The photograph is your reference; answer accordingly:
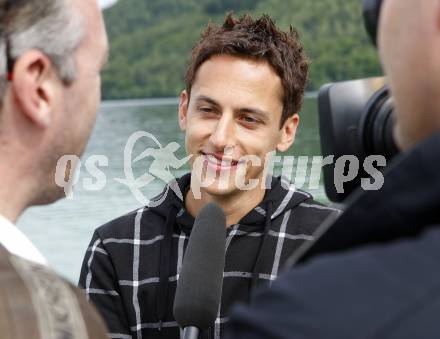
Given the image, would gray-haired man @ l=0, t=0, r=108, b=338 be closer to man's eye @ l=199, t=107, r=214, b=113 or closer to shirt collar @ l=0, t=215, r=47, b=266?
shirt collar @ l=0, t=215, r=47, b=266

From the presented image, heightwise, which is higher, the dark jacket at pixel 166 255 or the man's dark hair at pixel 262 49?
the man's dark hair at pixel 262 49

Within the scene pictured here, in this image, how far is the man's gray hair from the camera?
144cm

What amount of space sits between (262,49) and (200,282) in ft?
3.88

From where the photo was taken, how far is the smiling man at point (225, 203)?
293cm

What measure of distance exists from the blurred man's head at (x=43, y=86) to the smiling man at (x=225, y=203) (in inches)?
54.4

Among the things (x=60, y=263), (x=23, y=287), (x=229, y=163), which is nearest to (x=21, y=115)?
(x=23, y=287)

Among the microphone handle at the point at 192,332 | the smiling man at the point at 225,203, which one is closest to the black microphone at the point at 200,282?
the microphone handle at the point at 192,332

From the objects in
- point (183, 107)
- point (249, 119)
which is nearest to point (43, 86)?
point (249, 119)

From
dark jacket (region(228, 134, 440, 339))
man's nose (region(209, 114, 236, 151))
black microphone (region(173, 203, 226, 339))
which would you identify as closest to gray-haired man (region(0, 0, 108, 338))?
dark jacket (region(228, 134, 440, 339))

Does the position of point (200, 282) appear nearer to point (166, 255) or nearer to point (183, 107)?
point (166, 255)

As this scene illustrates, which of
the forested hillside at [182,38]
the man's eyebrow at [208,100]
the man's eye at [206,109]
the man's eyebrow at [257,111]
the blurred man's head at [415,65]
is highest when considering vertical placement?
the forested hillside at [182,38]

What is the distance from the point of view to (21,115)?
4.88 feet

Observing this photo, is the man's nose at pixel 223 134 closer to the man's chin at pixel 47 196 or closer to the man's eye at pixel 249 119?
the man's eye at pixel 249 119

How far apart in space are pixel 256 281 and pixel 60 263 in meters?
10.4
